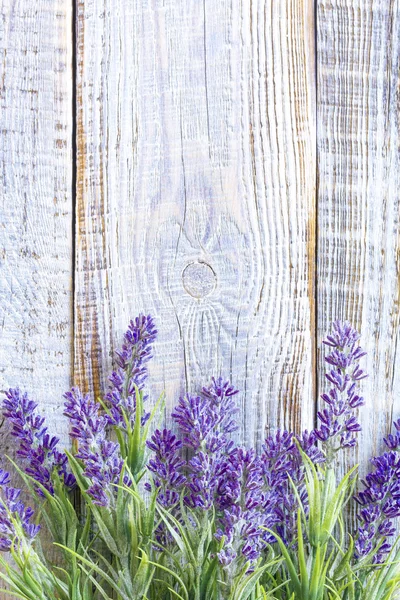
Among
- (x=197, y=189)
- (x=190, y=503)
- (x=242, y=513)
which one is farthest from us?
(x=197, y=189)

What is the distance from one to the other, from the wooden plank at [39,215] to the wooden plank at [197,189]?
29 mm

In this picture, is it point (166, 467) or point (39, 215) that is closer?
point (166, 467)

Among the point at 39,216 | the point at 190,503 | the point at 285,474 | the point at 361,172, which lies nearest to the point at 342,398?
the point at 285,474

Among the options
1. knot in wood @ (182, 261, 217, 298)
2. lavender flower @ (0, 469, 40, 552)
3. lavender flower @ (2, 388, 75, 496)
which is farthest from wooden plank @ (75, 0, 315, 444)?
lavender flower @ (0, 469, 40, 552)

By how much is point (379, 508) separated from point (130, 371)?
0.40 m

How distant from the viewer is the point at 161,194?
1.12 meters

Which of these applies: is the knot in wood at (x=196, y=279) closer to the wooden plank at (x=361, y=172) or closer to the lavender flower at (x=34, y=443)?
the wooden plank at (x=361, y=172)

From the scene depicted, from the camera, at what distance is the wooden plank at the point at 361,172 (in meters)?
1.14

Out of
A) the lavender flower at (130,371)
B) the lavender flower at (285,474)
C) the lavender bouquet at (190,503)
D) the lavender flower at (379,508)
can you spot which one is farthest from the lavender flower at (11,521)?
the lavender flower at (379,508)

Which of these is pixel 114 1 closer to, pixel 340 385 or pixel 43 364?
pixel 43 364

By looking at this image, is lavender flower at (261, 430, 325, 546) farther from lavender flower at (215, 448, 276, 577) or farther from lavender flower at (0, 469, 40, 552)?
lavender flower at (0, 469, 40, 552)

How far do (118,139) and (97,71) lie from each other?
0.36 ft

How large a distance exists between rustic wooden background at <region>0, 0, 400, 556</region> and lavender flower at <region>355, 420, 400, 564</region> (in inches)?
5.5

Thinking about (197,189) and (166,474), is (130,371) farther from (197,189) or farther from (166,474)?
(197,189)
